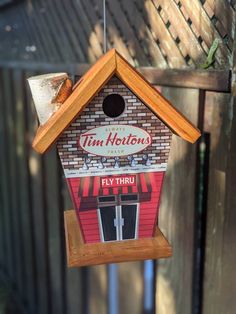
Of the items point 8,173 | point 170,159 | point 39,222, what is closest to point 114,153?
point 170,159

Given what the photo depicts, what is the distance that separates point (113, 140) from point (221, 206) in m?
0.47

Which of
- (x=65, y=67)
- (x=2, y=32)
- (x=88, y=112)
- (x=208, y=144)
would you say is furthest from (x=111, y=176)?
(x=2, y=32)

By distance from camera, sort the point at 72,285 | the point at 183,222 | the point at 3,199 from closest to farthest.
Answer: the point at 183,222 → the point at 72,285 → the point at 3,199

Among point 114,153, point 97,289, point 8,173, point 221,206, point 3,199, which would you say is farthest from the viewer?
point 3,199

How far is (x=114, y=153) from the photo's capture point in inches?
46.3

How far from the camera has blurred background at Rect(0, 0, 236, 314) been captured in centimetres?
142

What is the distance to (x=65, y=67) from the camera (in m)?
2.50

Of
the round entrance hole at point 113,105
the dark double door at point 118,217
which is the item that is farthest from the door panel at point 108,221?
the round entrance hole at point 113,105

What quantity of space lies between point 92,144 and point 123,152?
8cm

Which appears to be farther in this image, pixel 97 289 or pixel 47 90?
pixel 97 289

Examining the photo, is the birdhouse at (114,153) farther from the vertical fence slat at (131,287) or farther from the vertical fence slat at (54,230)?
the vertical fence slat at (54,230)

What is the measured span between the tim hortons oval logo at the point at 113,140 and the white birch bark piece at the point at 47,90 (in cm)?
12

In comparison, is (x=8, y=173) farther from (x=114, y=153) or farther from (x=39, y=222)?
(x=114, y=153)

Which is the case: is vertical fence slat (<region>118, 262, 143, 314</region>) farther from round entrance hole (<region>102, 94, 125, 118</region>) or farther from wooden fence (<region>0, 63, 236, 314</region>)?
round entrance hole (<region>102, 94, 125, 118</region>)
